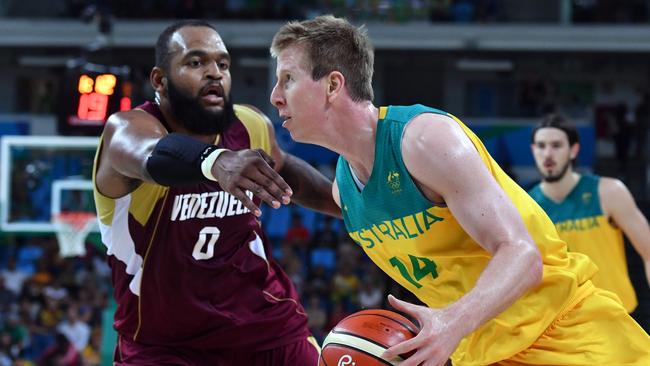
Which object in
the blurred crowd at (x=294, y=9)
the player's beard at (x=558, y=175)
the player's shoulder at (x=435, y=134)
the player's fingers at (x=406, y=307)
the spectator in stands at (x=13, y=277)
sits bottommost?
the spectator in stands at (x=13, y=277)

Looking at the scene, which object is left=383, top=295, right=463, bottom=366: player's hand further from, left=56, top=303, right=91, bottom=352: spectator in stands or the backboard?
left=56, top=303, right=91, bottom=352: spectator in stands

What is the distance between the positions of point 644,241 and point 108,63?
646 cm

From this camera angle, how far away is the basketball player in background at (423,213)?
2.93 m

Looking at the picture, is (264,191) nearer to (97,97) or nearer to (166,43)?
(166,43)

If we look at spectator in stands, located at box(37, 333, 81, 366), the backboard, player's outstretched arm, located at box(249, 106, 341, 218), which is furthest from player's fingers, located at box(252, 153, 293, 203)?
spectator in stands, located at box(37, 333, 81, 366)

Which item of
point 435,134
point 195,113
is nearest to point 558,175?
point 195,113

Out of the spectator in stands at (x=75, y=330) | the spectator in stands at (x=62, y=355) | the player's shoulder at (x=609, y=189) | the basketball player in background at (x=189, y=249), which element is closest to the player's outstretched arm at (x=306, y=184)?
the basketball player in background at (x=189, y=249)

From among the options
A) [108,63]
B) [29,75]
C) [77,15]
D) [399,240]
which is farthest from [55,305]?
[399,240]

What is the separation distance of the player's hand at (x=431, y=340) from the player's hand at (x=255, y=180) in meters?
0.63

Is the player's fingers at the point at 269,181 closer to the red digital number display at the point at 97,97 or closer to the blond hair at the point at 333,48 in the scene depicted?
the blond hair at the point at 333,48

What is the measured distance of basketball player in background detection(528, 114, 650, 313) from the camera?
622 cm

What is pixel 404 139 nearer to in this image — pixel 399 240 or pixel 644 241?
pixel 399 240

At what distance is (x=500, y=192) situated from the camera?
2.69m

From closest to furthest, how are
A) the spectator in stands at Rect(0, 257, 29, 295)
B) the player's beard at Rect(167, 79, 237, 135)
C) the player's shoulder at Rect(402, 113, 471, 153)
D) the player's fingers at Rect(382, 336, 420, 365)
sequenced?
the player's fingers at Rect(382, 336, 420, 365), the player's shoulder at Rect(402, 113, 471, 153), the player's beard at Rect(167, 79, 237, 135), the spectator in stands at Rect(0, 257, 29, 295)
